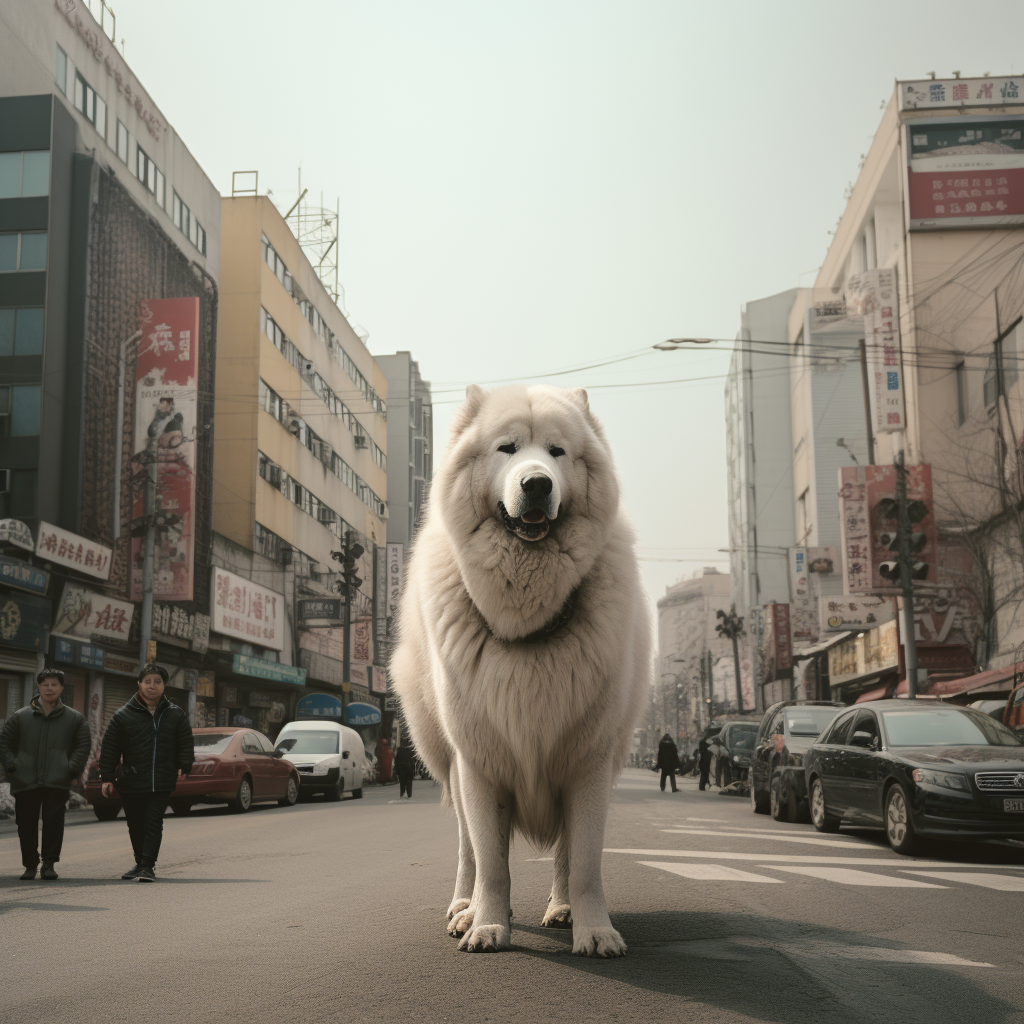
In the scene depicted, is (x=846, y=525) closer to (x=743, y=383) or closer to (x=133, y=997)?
(x=133, y=997)

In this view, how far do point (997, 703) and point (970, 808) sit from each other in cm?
943

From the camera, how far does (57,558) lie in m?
26.5

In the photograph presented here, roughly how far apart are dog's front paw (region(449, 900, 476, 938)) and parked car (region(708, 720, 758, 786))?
2500cm

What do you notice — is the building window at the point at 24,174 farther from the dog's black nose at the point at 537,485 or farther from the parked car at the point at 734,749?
the dog's black nose at the point at 537,485

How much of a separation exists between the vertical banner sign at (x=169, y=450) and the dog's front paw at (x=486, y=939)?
91.4ft

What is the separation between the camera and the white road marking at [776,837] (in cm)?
1241

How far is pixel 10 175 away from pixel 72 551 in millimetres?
10269

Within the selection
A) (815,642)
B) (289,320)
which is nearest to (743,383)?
(815,642)

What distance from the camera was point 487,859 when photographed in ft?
16.6

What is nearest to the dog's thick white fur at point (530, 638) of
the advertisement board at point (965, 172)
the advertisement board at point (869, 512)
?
the advertisement board at point (869, 512)

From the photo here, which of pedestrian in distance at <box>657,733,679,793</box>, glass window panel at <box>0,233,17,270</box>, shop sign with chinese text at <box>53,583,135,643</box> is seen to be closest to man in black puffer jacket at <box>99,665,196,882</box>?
shop sign with chinese text at <box>53,583,135,643</box>

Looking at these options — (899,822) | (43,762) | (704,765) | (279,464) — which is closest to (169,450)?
(279,464)

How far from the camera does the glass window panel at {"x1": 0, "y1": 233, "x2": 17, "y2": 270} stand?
30.4 m

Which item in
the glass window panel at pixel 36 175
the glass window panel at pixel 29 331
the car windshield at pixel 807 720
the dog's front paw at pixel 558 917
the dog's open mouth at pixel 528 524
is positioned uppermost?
the glass window panel at pixel 36 175
